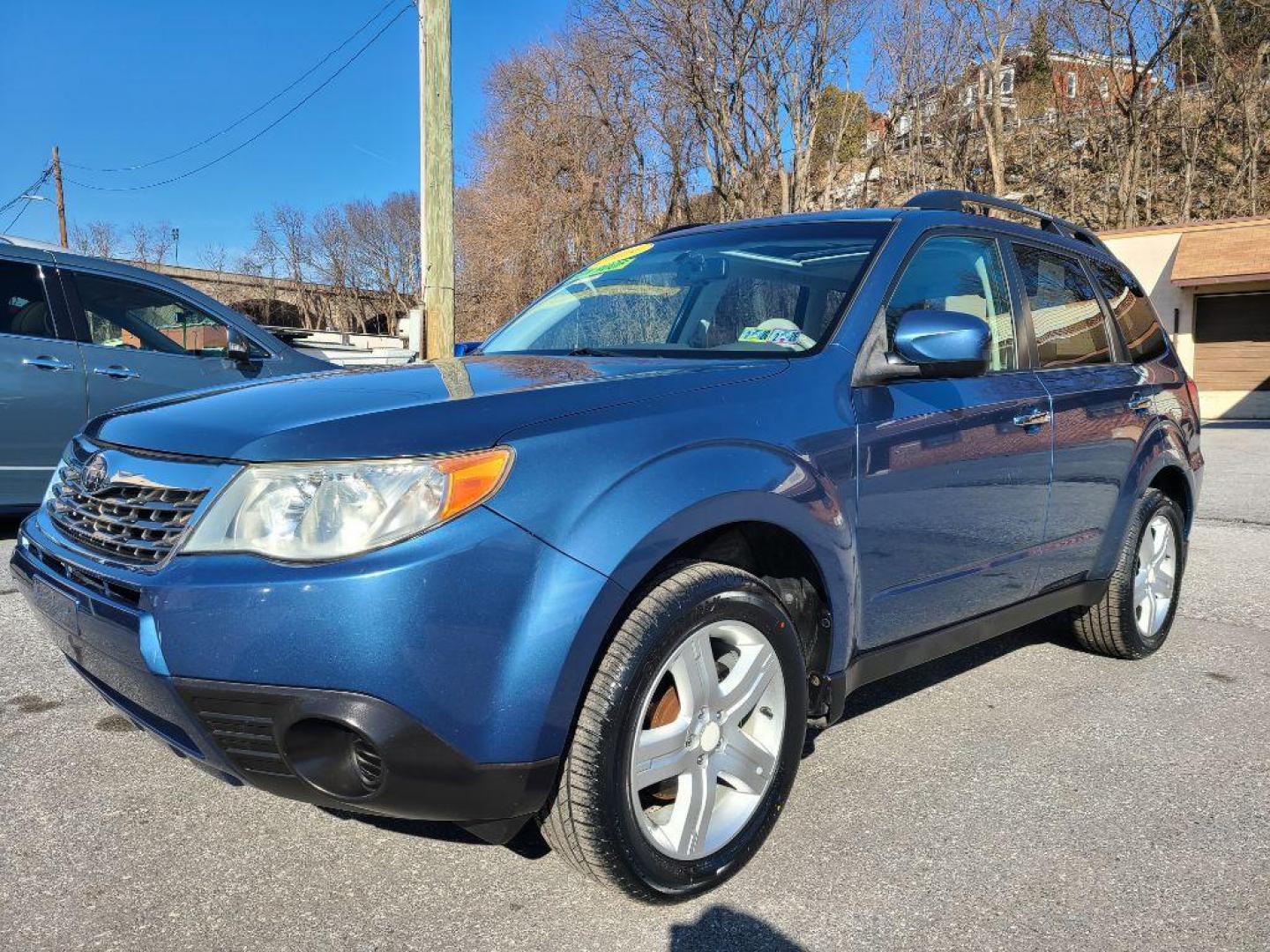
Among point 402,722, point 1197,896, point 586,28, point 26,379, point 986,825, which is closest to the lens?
point 402,722

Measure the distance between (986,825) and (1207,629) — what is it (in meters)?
2.75

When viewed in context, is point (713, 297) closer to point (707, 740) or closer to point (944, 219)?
point (944, 219)

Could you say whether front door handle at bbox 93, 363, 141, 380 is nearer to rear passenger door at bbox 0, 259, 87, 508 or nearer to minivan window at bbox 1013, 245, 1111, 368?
rear passenger door at bbox 0, 259, 87, 508

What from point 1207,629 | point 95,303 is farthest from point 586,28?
point 1207,629

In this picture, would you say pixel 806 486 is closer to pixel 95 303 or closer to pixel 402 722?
pixel 402 722

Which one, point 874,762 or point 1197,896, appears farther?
point 874,762

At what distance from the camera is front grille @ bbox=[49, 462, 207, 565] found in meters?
2.05

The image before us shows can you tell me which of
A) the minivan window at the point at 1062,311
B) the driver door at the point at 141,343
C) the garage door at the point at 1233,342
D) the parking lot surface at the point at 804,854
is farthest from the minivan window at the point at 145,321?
the garage door at the point at 1233,342

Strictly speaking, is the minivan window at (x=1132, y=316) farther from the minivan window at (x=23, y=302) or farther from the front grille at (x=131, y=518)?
the minivan window at (x=23, y=302)

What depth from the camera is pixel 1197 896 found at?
238 cm

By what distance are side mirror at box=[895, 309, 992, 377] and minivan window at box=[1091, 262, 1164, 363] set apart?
176cm

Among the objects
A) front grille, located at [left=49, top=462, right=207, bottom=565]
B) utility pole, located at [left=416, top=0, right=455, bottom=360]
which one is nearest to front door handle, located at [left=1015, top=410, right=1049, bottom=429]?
front grille, located at [left=49, top=462, right=207, bottom=565]

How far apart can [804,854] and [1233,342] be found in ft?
75.0

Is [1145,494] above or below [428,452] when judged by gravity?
below
